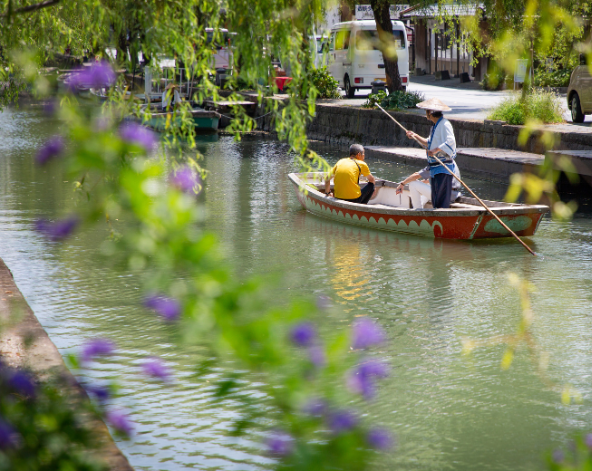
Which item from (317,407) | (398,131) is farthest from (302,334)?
(398,131)

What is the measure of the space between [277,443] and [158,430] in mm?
3267

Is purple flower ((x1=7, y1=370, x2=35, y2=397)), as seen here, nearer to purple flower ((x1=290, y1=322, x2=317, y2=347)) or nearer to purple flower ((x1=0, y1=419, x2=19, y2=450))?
purple flower ((x1=0, y1=419, x2=19, y2=450))

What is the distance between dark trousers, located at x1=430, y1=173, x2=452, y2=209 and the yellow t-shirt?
1.22 metres

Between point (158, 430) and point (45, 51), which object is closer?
point (158, 430)

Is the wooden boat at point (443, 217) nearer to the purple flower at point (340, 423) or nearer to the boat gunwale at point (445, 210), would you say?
the boat gunwale at point (445, 210)

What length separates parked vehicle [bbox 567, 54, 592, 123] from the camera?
19219mm

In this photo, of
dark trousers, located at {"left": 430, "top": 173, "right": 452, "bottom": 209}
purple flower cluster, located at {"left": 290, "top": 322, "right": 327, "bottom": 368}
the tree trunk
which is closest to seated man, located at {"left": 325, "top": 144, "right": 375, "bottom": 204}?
dark trousers, located at {"left": 430, "top": 173, "right": 452, "bottom": 209}

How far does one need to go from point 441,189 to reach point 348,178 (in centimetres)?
164

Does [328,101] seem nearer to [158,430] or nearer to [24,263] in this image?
[24,263]

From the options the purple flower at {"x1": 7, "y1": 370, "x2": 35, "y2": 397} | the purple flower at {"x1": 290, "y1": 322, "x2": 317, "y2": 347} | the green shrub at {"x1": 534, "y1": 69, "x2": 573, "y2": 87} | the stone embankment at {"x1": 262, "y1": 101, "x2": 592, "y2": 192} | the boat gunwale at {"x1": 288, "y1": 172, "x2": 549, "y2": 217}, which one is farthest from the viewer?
the green shrub at {"x1": 534, "y1": 69, "x2": 573, "y2": 87}

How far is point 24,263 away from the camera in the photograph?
9.54 metres

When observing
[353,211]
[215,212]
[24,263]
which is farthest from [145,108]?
[215,212]

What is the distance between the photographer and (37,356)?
521cm

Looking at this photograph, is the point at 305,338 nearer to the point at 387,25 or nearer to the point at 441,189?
the point at 441,189
